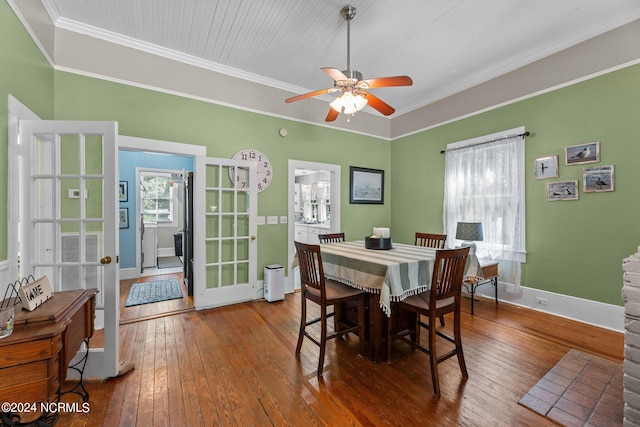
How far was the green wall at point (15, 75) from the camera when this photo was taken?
1839mm

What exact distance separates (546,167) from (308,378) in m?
3.57

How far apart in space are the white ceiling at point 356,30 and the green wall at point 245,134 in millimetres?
580

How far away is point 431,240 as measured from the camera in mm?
3475

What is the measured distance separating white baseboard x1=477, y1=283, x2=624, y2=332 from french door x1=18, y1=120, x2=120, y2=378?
4353mm

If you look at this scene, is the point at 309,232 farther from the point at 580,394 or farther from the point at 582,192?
the point at 580,394

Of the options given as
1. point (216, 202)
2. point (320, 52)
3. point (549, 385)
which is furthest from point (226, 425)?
point (320, 52)

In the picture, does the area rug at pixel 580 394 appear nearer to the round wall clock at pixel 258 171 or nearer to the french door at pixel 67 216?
the french door at pixel 67 216

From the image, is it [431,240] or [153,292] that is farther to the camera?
[153,292]

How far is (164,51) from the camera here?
11.0 ft

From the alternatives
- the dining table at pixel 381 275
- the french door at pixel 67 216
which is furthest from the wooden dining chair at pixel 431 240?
the french door at pixel 67 216

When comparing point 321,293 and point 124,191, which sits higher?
point 124,191

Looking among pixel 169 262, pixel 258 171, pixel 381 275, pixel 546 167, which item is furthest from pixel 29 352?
pixel 169 262

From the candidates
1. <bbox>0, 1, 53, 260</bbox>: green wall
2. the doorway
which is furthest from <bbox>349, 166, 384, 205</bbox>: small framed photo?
<bbox>0, 1, 53, 260</bbox>: green wall

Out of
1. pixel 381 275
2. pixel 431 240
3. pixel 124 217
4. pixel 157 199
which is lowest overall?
pixel 381 275
